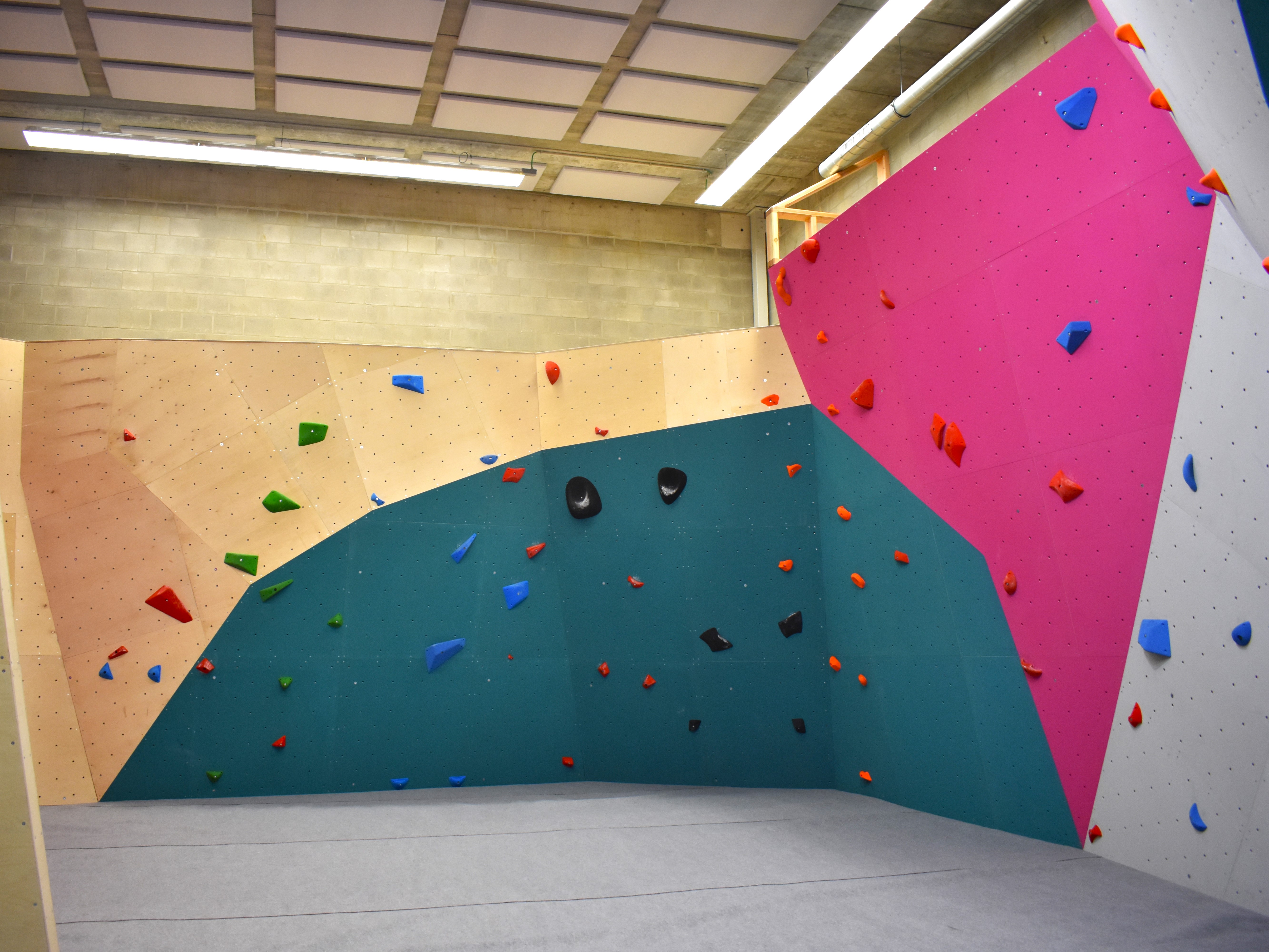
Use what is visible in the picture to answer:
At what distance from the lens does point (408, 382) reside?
5066mm

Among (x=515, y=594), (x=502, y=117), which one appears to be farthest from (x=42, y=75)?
(x=515, y=594)

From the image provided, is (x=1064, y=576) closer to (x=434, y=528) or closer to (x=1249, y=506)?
(x=1249, y=506)

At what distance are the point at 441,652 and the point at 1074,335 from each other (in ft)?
11.2

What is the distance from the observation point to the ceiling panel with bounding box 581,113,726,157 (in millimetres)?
7098

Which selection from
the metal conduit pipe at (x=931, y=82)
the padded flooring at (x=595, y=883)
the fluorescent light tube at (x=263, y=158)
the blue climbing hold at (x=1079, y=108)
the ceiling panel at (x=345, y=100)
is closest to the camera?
the padded flooring at (x=595, y=883)

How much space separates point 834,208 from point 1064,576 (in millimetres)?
5858

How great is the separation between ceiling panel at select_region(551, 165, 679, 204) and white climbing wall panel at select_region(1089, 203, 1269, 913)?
19.2 feet

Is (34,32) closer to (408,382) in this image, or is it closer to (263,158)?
(263,158)

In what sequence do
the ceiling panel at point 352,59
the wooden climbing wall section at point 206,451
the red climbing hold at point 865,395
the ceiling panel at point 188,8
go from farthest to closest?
the ceiling panel at point 352,59
the ceiling panel at point 188,8
the wooden climbing wall section at point 206,451
the red climbing hold at point 865,395

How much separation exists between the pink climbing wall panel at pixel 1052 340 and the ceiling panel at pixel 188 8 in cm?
405

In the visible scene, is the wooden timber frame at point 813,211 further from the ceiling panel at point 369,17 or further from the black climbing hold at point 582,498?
the ceiling panel at point 369,17

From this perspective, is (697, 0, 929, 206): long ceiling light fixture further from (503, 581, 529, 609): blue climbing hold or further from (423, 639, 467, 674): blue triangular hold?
(423, 639, 467, 674): blue triangular hold

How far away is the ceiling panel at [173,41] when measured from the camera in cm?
579

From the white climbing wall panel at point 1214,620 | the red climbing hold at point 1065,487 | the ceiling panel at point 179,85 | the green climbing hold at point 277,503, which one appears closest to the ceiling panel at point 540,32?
the ceiling panel at point 179,85
